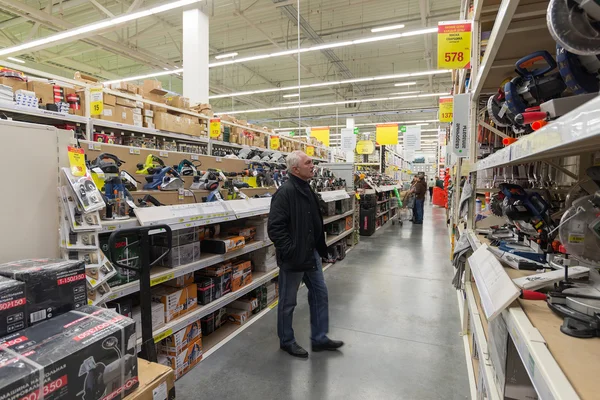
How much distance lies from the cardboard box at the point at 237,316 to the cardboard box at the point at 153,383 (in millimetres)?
2027

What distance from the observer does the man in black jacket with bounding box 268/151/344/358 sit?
104 inches

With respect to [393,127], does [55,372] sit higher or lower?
lower

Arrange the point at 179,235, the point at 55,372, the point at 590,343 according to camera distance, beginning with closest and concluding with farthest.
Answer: the point at 590,343
the point at 55,372
the point at 179,235

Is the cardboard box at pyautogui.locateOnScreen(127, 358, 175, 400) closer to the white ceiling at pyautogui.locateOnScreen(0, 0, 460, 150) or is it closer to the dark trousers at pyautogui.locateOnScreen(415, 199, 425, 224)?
the white ceiling at pyautogui.locateOnScreen(0, 0, 460, 150)

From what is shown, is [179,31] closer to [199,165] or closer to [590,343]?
[199,165]

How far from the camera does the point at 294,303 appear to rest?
2.84 m

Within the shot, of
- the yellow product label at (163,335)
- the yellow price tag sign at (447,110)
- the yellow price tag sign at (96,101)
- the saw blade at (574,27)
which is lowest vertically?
the yellow product label at (163,335)

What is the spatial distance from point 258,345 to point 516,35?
10.0ft

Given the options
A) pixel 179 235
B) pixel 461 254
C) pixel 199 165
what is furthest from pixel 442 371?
pixel 199 165

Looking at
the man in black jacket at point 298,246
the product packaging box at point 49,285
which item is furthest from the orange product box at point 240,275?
the product packaging box at point 49,285

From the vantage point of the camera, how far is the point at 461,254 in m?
2.52

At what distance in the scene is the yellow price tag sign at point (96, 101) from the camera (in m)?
3.85

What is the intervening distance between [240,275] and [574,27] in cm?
304

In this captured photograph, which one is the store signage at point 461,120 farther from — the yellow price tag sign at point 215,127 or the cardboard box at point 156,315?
the yellow price tag sign at point 215,127
